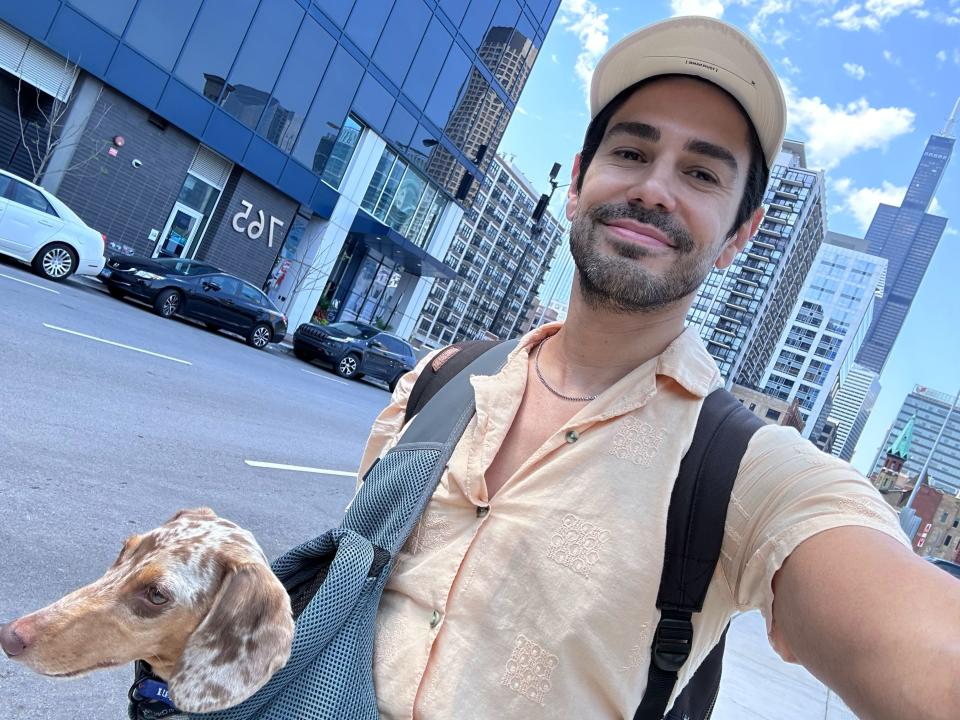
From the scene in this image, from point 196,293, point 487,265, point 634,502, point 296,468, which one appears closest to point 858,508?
point 634,502

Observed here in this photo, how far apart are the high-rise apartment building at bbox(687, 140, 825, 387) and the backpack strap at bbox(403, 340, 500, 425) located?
117 metres

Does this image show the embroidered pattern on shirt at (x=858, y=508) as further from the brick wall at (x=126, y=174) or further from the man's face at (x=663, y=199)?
the brick wall at (x=126, y=174)

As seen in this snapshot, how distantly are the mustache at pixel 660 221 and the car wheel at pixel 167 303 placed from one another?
50.8ft

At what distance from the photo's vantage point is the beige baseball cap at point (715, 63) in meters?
1.48

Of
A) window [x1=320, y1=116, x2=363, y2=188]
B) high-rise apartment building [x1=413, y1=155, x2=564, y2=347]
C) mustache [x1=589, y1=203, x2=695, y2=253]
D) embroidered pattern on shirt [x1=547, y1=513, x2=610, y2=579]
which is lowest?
embroidered pattern on shirt [x1=547, y1=513, x2=610, y2=579]

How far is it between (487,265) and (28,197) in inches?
4349

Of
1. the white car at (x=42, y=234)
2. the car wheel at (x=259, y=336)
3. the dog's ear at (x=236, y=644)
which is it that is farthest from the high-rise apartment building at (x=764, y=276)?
the dog's ear at (x=236, y=644)

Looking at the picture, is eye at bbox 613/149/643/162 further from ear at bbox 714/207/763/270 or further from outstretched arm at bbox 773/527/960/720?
outstretched arm at bbox 773/527/960/720

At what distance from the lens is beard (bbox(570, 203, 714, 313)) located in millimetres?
1455

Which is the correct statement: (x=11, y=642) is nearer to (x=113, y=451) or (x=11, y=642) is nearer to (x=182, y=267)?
(x=113, y=451)

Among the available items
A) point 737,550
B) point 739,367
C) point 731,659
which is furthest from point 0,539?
point 739,367

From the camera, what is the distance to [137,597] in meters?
1.40

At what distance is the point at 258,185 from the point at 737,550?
23.9 metres

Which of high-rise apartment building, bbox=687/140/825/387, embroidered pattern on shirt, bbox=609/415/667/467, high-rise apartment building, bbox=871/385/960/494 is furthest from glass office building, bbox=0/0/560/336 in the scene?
high-rise apartment building, bbox=871/385/960/494
